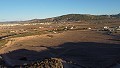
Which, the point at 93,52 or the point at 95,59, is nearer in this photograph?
the point at 95,59

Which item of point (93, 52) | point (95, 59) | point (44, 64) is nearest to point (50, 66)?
point (44, 64)

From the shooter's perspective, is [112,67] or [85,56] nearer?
[112,67]

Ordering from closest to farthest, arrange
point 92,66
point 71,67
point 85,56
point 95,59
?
point 71,67 < point 92,66 < point 95,59 < point 85,56

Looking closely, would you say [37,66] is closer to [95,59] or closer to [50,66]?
[50,66]

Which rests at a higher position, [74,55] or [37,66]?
[37,66]

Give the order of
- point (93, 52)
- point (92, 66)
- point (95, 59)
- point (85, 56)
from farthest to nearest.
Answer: point (93, 52) < point (85, 56) < point (95, 59) < point (92, 66)

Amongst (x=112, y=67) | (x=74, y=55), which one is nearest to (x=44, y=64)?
(x=112, y=67)

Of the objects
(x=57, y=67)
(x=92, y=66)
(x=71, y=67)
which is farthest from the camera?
(x=92, y=66)

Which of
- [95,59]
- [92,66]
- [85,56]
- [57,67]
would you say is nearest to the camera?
[57,67]

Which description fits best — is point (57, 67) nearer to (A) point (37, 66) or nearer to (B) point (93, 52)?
(A) point (37, 66)

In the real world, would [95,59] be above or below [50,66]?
below
